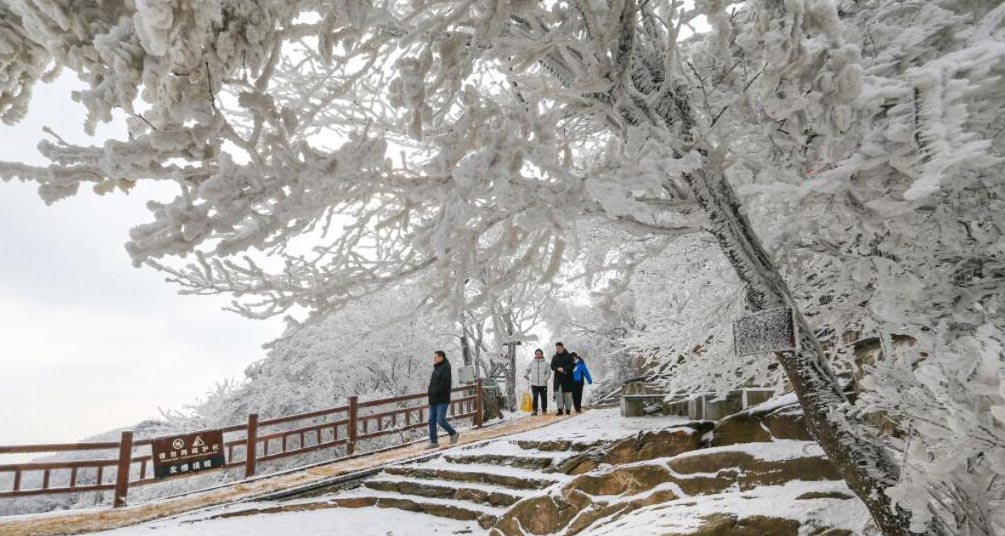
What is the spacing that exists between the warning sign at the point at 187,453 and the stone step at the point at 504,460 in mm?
4181

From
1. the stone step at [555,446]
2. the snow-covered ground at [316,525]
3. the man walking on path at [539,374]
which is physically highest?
the man walking on path at [539,374]

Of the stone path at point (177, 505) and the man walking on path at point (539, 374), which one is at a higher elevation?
the man walking on path at point (539, 374)

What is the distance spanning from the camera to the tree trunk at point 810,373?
301cm

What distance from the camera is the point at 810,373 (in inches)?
124

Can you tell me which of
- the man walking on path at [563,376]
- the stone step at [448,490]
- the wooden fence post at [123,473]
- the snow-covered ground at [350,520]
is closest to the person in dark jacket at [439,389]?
the snow-covered ground at [350,520]

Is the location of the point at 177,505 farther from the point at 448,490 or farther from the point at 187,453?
the point at 448,490

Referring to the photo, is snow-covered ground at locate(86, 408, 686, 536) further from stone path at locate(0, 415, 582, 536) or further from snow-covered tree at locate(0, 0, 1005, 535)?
snow-covered tree at locate(0, 0, 1005, 535)

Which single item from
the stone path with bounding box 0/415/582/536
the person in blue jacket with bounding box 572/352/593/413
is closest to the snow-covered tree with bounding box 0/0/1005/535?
the stone path with bounding box 0/415/582/536

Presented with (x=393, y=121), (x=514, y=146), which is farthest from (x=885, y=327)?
(x=393, y=121)

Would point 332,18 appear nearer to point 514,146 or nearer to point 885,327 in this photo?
point 514,146

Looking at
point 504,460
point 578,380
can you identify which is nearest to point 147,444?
point 504,460

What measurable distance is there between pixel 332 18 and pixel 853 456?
3.44 m

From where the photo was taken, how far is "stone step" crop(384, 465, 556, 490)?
7.96m

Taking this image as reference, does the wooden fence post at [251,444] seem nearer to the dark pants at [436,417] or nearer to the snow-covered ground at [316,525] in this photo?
the snow-covered ground at [316,525]
